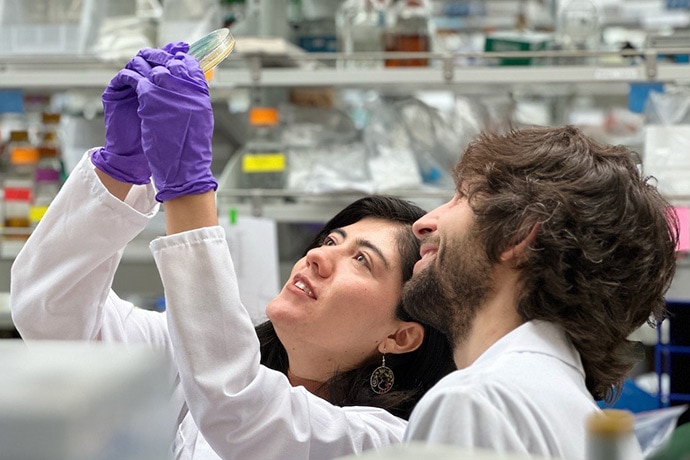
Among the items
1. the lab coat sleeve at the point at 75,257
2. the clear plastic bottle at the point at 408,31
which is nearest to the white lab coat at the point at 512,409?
the lab coat sleeve at the point at 75,257

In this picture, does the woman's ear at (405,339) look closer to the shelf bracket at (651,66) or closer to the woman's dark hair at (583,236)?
the woman's dark hair at (583,236)

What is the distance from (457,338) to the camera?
1.42m

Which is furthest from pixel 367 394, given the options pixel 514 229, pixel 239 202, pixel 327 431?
pixel 239 202

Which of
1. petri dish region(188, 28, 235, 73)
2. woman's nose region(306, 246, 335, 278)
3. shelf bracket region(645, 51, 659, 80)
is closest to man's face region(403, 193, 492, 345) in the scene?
woman's nose region(306, 246, 335, 278)

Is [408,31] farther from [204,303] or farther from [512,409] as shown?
[512,409]

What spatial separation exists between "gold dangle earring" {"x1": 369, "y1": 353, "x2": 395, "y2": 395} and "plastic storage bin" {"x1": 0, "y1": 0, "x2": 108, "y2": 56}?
1.60 m

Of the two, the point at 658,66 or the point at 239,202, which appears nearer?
the point at 658,66

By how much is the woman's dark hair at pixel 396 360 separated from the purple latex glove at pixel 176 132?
55 cm

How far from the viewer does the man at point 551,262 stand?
4.31 ft

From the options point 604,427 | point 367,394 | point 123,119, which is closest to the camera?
point 604,427

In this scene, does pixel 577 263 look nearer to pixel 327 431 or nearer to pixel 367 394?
pixel 327 431

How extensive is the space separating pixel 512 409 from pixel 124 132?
0.91 m

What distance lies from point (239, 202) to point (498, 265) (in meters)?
1.67

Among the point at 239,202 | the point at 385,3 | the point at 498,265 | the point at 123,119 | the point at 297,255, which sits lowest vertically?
the point at 297,255
